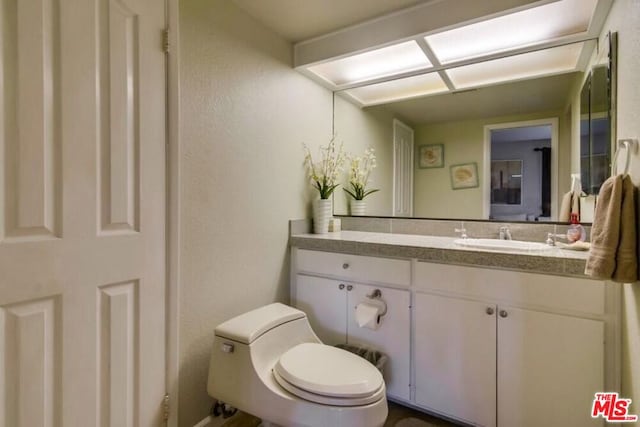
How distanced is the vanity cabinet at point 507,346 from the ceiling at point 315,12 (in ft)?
4.76

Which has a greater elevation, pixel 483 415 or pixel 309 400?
pixel 309 400

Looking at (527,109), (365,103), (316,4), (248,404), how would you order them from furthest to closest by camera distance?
(365,103) < (527,109) < (316,4) < (248,404)

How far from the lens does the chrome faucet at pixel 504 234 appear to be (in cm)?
185

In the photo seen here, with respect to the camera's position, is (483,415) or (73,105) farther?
(483,415)

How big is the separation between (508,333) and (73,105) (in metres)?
1.98

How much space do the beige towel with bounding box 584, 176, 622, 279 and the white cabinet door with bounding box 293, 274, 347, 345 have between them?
3.82 ft

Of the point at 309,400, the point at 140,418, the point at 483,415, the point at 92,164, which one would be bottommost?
the point at 483,415

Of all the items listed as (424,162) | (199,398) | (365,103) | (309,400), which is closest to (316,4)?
(365,103)

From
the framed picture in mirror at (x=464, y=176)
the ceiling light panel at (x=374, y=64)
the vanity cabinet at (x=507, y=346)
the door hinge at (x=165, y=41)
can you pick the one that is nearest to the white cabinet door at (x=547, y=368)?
the vanity cabinet at (x=507, y=346)

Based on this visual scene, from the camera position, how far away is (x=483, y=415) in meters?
1.47

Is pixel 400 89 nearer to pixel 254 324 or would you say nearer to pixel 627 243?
pixel 627 243

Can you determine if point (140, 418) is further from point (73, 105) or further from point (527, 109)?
point (527, 109)

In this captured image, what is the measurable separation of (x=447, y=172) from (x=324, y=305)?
1249 millimetres

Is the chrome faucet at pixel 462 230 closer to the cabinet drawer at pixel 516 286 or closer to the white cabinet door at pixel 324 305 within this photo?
the cabinet drawer at pixel 516 286
